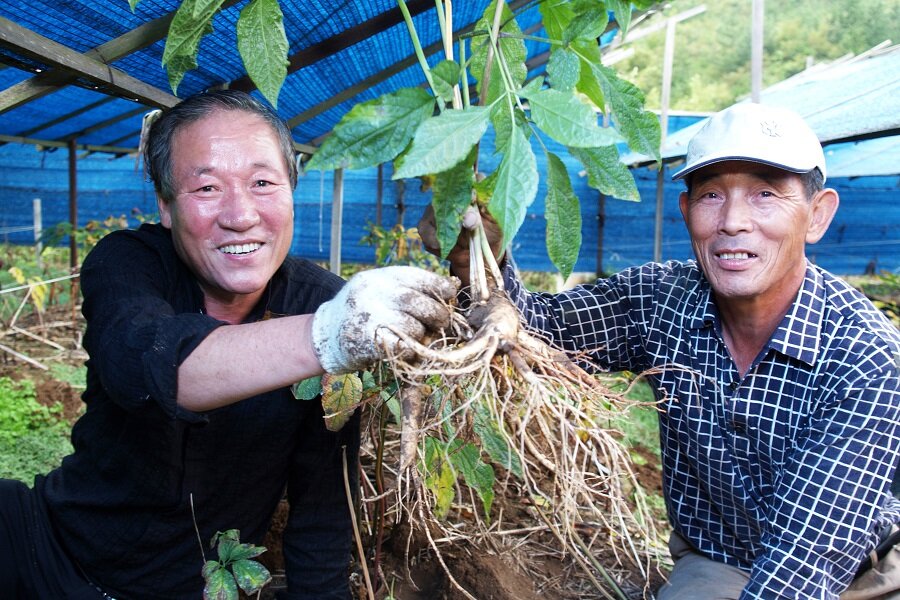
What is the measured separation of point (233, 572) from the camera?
4.56 feet

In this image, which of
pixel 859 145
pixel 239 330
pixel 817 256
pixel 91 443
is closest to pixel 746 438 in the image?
pixel 239 330

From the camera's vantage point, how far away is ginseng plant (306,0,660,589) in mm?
1124

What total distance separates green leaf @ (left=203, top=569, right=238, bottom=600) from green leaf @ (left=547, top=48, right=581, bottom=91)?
111 centimetres

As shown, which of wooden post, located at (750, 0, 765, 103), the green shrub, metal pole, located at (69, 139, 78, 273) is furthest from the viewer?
metal pole, located at (69, 139, 78, 273)

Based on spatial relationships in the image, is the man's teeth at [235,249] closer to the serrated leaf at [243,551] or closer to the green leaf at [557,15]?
the serrated leaf at [243,551]

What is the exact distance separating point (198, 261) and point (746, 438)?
1.22m

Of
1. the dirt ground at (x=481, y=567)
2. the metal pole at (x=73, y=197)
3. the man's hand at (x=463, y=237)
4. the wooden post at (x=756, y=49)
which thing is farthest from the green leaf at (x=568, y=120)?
the metal pole at (x=73, y=197)

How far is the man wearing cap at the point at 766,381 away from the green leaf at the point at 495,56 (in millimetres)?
308

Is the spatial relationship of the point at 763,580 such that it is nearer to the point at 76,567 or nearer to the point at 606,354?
the point at 606,354

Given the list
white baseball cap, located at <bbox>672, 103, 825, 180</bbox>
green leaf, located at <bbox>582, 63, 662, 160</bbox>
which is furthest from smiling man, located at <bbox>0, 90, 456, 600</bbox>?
white baseball cap, located at <bbox>672, 103, 825, 180</bbox>

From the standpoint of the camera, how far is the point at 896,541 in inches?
63.6

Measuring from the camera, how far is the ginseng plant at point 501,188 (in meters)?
1.12

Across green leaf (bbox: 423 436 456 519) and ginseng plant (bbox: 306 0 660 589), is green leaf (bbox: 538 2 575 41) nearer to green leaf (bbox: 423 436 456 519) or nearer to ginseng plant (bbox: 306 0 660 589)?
ginseng plant (bbox: 306 0 660 589)

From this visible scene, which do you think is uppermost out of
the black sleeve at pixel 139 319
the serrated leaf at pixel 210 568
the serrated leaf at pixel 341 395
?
the black sleeve at pixel 139 319
